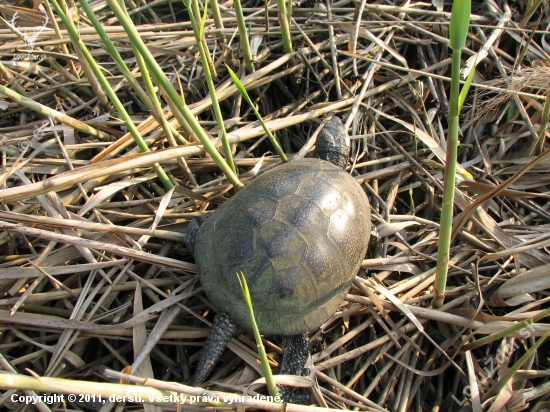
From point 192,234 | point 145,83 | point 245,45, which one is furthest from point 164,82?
point 245,45

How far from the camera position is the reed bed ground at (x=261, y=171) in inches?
70.5

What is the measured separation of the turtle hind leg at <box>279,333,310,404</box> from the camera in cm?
176

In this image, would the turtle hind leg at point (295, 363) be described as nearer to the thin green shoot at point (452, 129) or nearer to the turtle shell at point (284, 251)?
the turtle shell at point (284, 251)

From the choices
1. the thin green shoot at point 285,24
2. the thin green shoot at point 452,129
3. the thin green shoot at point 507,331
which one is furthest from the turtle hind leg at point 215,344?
the thin green shoot at point 285,24

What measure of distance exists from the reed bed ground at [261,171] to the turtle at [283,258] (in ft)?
0.46

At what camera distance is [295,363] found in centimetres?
179

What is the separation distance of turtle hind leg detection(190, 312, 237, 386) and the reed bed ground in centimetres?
9

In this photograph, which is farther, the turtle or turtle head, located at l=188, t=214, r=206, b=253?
turtle head, located at l=188, t=214, r=206, b=253

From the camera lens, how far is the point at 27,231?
1848 millimetres

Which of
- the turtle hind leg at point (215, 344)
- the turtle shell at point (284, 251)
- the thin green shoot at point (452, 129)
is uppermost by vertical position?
the thin green shoot at point (452, 129)

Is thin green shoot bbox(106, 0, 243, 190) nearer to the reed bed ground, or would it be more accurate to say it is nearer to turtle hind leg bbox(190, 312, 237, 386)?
the reed bed ground

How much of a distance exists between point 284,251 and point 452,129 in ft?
2.80

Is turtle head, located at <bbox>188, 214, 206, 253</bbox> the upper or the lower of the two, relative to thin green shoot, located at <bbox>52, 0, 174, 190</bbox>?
lower

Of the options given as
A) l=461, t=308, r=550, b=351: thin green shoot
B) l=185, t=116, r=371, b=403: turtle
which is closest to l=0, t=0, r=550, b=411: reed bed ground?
l=461, t=308, r=550, b=351: thin green shoot
